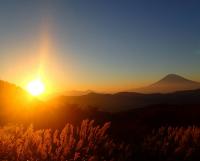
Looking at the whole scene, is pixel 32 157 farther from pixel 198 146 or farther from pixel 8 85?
pixel 8 85

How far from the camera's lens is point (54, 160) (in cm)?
646

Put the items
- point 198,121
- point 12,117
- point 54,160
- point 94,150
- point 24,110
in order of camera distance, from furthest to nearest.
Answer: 1. point 24,110
2. point 12,117
3. point 198,121
4. point 94,150
5. point 54,160

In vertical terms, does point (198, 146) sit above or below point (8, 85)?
below

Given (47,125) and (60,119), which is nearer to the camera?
(47,125)

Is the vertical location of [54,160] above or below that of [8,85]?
below

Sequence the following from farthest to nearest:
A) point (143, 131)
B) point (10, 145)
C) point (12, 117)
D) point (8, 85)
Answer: point (8, 85)
point (12, 117)
point (143, 131)
point (10, 145)

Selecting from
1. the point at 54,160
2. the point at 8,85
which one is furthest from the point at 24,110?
the point at 54,160

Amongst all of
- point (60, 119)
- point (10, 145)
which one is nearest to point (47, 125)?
point (60, 119)

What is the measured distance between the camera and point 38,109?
77.9 ft

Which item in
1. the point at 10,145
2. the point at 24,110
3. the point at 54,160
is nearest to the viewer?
the point at 54,160

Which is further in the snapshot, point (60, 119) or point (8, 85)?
point (8, 85)

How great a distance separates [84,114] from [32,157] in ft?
54.9

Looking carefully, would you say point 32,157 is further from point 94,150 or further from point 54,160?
point 94,150

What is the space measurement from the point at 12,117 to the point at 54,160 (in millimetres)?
14921
